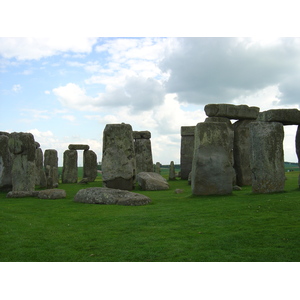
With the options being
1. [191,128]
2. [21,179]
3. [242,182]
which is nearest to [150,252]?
[21,179]

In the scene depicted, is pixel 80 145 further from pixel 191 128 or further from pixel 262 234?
pixel 262 234

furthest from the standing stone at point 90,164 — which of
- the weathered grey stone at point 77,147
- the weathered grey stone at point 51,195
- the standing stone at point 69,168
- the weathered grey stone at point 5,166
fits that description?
the weathered grey stone at point 51,195

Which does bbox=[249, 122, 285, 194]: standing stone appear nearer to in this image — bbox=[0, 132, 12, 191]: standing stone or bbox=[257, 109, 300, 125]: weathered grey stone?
bbox=[257, 109, 300, 125]: weathered grey stone

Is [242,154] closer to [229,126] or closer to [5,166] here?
[229,126]

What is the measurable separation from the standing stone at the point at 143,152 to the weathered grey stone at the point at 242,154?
9.07 meters

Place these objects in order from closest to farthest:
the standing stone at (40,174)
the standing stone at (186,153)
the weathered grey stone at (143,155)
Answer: the standing stone at (40,174), the standing stone at (186,153), the weathered grey stone at (143,155)

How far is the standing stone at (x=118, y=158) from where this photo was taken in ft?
A: 51.4

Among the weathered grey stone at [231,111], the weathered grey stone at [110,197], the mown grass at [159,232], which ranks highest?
the weathered grey stone at [231,111]

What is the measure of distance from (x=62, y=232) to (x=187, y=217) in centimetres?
282

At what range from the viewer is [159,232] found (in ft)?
22.2

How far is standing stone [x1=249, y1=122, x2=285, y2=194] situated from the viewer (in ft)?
35.9

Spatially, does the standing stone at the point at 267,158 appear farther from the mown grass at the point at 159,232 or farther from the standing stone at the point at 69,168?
the standing stone at the point at 69,168

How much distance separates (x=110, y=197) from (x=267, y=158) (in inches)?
199

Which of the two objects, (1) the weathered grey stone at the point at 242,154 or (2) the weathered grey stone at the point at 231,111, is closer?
(2) the weathered grey stone at the point at 231,111
